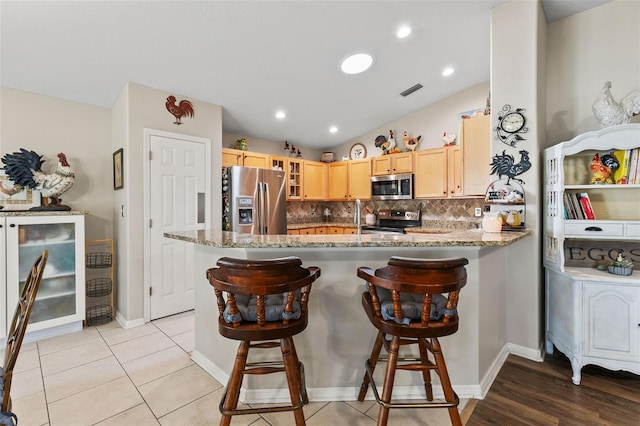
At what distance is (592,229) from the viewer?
2182 millimetres

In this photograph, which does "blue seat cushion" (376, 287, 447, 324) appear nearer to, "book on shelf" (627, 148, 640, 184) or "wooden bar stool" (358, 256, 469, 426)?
"wooden bar stool" (358, 256, 469, 426)

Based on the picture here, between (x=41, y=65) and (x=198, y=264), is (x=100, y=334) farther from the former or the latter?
(x=41, y=65)

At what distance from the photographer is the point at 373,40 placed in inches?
116

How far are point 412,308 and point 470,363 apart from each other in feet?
2.91

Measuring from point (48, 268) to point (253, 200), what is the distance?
2.17 meters

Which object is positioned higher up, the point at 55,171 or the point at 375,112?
the point at 375,112

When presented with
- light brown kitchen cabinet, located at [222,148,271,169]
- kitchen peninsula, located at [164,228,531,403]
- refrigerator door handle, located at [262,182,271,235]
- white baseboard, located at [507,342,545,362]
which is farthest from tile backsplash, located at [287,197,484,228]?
kitchen peninsula, located at [164,228,531,403]

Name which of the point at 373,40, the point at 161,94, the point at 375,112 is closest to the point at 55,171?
the point at 161,94

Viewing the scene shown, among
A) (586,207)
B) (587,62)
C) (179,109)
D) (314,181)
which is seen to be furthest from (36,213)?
(587,62)

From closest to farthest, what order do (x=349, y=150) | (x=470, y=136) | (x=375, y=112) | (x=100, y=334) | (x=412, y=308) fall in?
(x=412, y=308) → (x=100, y=334) → (x=470, y=136) → (x=375, y=112) → (x=349, y=150)

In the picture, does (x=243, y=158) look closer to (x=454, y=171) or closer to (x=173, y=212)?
(x=173, y=212)

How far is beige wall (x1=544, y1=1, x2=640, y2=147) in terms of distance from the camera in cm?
240

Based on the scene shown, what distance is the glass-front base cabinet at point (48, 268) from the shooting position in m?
2.57

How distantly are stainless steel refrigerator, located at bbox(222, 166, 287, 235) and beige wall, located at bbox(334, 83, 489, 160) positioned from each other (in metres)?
2.04
